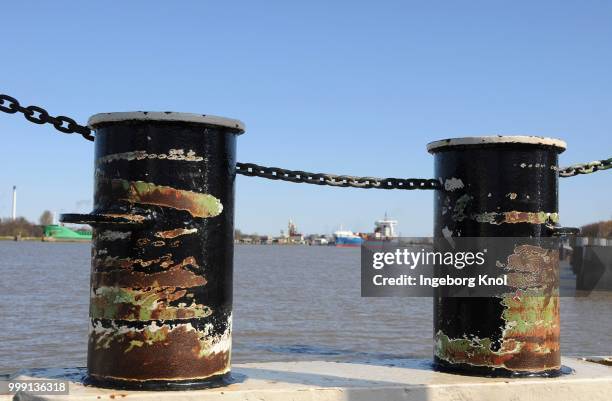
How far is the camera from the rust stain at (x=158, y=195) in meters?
3.97

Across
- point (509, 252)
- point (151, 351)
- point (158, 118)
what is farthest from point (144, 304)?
point (509, 252)

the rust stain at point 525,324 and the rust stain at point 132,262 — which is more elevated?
the rust stain at point 132,262

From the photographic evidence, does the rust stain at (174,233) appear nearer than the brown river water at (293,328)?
Yes

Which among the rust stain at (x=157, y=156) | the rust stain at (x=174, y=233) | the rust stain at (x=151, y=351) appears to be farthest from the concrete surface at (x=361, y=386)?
the rust stain at (x=157, y=156)

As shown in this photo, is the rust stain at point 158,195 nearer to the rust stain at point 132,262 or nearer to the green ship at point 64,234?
the rust stain at point 132,262

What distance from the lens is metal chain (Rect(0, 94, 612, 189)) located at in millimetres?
4180

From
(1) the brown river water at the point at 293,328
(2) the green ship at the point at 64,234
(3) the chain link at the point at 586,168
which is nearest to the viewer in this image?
(3) the chain link at the point at 586,168

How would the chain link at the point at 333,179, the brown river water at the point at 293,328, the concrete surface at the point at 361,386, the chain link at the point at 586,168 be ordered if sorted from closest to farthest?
1. the concrete surface at the point at 361,386
2. the chain link at the point at 333,179
3. the chain link at the point at 586,168
4. the brown river water at the point at 293,328

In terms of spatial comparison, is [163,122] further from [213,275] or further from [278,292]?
[278,292]

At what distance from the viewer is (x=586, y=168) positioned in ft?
17.8

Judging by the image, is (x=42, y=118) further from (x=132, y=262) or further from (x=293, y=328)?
(x=293, y=328)

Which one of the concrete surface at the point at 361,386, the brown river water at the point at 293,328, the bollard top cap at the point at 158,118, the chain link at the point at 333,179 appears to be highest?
the bollard top cap at the point at 158,118

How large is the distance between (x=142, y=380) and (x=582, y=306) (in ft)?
87.9

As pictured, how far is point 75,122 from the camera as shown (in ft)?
14.3
